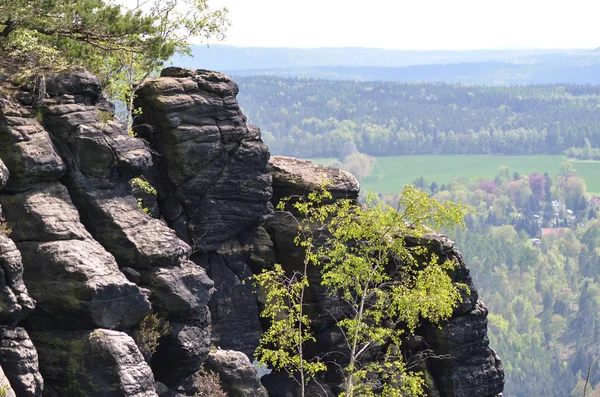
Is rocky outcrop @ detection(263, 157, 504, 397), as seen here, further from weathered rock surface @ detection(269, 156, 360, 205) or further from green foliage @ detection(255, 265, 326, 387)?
green foliage @ detection(255, 265, 326, 387)

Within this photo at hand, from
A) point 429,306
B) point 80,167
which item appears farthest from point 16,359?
point 429,306

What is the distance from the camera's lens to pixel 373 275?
37.6m

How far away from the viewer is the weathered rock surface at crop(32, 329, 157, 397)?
28.8m

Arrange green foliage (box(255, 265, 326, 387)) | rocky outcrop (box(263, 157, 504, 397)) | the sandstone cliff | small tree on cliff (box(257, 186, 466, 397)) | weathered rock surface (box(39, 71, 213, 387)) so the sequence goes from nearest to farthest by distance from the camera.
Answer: the sandstone cliff → weathered rock surface (box(39, 71, 213, 387)) → green foliage (box(255, 265, 326, 387)) → small tree on cliff (box(257, 186, 466, 397)) → rocky outcrop (box(263, 157, 504, 397))

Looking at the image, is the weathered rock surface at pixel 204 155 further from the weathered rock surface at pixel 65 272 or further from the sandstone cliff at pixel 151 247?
the weathered rock surface at pixel 65 272

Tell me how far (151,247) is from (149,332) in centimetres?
257

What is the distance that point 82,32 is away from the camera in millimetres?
37281

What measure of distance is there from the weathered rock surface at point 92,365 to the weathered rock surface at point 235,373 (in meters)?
7.45

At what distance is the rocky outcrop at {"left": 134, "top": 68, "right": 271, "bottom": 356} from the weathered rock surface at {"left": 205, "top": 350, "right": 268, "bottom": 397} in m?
2.57

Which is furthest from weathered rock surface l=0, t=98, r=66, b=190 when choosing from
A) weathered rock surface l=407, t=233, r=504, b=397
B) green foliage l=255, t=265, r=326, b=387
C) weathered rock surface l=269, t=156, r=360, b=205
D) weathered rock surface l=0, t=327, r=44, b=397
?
weathered rock surface l=407, t=233, r=504, b=397

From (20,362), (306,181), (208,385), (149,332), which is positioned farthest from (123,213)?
(306,181)

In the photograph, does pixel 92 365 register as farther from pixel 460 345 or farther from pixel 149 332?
pixel 460 345

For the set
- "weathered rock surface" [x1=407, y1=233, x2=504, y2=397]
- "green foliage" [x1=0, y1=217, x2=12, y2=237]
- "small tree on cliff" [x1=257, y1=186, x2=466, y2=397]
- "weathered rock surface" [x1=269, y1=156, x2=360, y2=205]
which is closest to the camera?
"green foliage" [x1=0, y1=217, x2=12, y2=237]

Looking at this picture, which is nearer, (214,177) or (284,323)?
(284,323)
